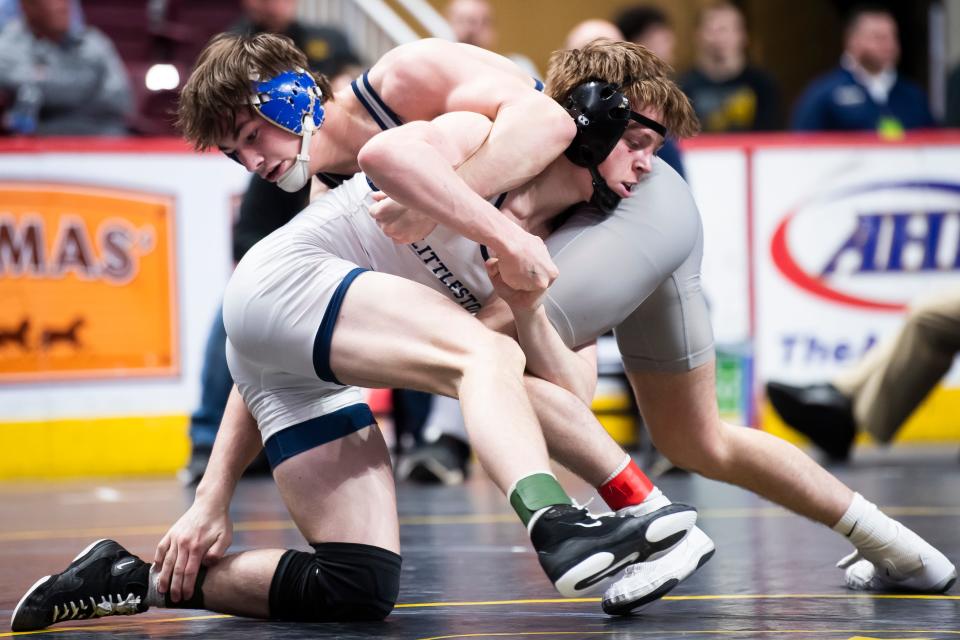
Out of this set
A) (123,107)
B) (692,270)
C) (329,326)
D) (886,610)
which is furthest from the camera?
(123,107)

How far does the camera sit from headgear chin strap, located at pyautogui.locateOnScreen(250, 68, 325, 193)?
3.41m

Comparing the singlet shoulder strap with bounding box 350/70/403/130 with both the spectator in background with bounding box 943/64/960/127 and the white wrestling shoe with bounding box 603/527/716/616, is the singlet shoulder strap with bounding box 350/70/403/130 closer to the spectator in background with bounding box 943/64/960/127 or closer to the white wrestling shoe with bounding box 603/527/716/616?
the white wrestling shoe with bounding box 603/527/716/616

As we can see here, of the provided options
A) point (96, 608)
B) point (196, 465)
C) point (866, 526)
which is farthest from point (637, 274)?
point (196, 465)

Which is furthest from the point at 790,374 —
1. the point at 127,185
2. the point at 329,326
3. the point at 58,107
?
the point at 329,326

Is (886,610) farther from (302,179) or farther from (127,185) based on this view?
(127,185)

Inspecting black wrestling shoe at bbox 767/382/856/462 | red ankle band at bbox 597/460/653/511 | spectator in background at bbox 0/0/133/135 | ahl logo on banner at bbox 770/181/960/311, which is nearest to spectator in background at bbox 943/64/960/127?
ahl logo on banner at bbox 770/181/960/311

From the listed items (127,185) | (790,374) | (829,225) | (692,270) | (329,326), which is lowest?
(790,374)

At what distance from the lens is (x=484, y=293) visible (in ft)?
11.4

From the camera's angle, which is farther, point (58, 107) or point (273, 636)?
point (58, 107)

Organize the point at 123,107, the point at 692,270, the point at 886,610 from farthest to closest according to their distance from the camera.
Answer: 1. the point at 123,107
2. the point at 692,270
3. the point at 886,610

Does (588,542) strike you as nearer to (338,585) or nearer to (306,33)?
(338,585)

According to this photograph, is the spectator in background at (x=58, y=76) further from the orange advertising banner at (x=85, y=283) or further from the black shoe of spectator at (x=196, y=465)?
the black shoe of spectator at (x=196, y=465)

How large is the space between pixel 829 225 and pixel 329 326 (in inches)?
196

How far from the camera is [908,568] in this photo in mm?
3621
